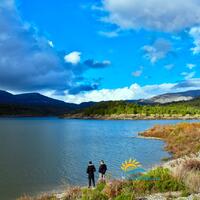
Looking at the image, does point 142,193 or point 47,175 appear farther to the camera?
point 47,175

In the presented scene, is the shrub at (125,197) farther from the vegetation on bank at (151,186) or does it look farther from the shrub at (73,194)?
the shrub at (73,194)

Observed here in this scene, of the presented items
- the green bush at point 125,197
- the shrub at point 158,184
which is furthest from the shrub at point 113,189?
the green bush at point 125,197

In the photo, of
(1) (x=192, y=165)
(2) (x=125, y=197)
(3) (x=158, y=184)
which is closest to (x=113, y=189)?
(2) (x=125, y=197)

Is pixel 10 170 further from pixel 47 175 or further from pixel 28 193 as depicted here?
pixel 28 193

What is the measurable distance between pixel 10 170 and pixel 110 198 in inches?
990

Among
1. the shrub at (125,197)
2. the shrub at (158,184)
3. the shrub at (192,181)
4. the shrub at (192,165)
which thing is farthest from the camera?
the shrub at (192,165)

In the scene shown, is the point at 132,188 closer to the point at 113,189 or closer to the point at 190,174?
the point at 113,189

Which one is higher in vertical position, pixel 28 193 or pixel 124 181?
pixel 124 181

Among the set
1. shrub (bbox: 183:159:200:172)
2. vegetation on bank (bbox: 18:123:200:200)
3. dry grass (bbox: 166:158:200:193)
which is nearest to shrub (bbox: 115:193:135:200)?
vegetation on bank (bbox: 18:123:200:200)

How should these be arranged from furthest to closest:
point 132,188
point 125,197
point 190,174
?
1. point 190,174
2. point 132,188
3. point 125,197

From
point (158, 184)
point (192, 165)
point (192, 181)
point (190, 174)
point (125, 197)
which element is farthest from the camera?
point (192, 165)

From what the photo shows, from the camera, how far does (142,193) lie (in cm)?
2092

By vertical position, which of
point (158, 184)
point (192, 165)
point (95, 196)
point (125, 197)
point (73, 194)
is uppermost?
point (192, 165)

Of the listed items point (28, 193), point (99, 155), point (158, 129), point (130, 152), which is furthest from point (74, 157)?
point (158, 129)
